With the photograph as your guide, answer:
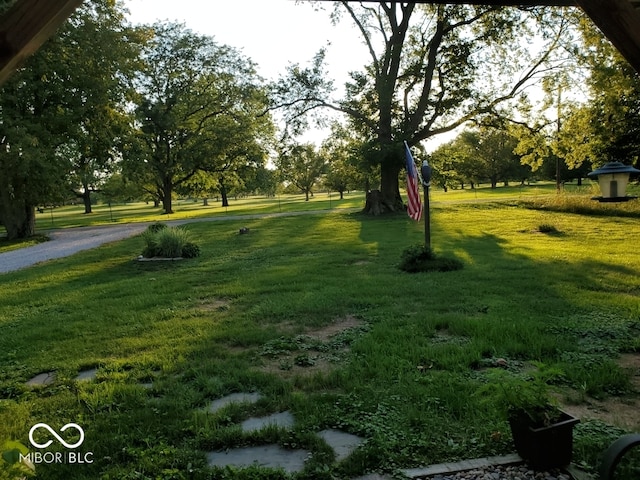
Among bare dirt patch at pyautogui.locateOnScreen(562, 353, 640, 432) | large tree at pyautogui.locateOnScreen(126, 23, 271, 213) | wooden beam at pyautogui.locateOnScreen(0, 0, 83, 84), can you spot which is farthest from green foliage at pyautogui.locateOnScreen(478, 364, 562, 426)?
large tree at pyautogui.locateOnScreen(126, 23, 271, 213)

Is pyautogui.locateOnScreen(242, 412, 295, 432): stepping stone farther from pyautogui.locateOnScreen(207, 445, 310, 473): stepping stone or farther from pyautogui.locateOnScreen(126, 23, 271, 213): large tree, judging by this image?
pyautogui.locateOnScreen(126, 23, 271, 213): large tree

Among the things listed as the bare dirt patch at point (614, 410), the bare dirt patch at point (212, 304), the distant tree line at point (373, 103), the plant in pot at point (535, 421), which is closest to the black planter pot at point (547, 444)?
the plant in pot at point (535, 421)

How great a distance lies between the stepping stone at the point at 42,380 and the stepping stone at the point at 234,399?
1701 mm

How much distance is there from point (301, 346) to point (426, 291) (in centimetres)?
296

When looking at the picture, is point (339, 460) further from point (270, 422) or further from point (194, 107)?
point (194, 107)

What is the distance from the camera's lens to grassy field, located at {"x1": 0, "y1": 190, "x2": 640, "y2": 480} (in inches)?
114

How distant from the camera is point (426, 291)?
7082 mm

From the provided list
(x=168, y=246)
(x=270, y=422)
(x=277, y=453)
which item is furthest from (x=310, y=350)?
(x=168, y=246)

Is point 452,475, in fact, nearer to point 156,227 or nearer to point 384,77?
point 156,227

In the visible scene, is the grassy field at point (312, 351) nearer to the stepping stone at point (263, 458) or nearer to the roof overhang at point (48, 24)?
the stepping stone at point (263, 458)

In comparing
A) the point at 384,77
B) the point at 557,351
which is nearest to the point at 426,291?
the point at 557,351

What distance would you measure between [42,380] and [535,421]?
4125 mm

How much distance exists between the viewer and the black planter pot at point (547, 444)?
251 centimetres

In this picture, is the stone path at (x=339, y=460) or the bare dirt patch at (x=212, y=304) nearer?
the stone path at (x=339, y=460)
